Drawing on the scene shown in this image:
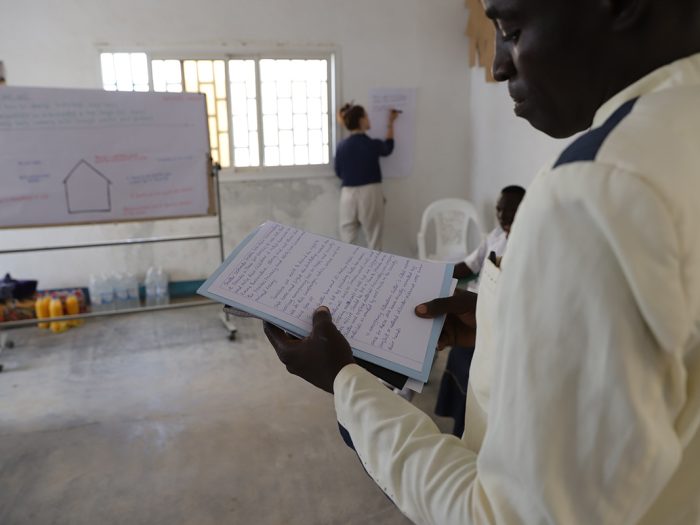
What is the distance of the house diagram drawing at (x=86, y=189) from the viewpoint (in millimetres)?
3170

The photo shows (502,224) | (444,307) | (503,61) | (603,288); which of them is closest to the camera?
(603,288)

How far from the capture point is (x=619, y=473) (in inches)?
14.4

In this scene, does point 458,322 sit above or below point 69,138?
below

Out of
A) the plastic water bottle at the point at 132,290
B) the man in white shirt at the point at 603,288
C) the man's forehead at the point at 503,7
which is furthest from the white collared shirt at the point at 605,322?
the plastic water bottle at the point at 132,290

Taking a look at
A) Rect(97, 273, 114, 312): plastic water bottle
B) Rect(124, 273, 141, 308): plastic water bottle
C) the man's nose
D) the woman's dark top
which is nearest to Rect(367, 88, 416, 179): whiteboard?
the woman's dark top

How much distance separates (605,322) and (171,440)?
2424 millimetres

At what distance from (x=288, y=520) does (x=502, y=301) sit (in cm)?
181

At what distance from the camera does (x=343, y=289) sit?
79cm

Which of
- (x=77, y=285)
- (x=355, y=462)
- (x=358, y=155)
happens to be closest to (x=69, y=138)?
(x=77, y=285)

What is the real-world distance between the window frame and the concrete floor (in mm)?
1543

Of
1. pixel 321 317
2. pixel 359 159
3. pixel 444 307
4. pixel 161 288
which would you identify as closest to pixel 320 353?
pixel 321 317

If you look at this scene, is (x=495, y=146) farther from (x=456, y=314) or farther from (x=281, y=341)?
(x=281, y=341)

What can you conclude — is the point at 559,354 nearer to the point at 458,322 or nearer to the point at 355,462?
the point at 458,322

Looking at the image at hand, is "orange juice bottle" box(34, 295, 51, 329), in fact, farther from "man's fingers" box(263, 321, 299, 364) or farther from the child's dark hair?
"man's fingers" box(263, 321, 299, 364)
